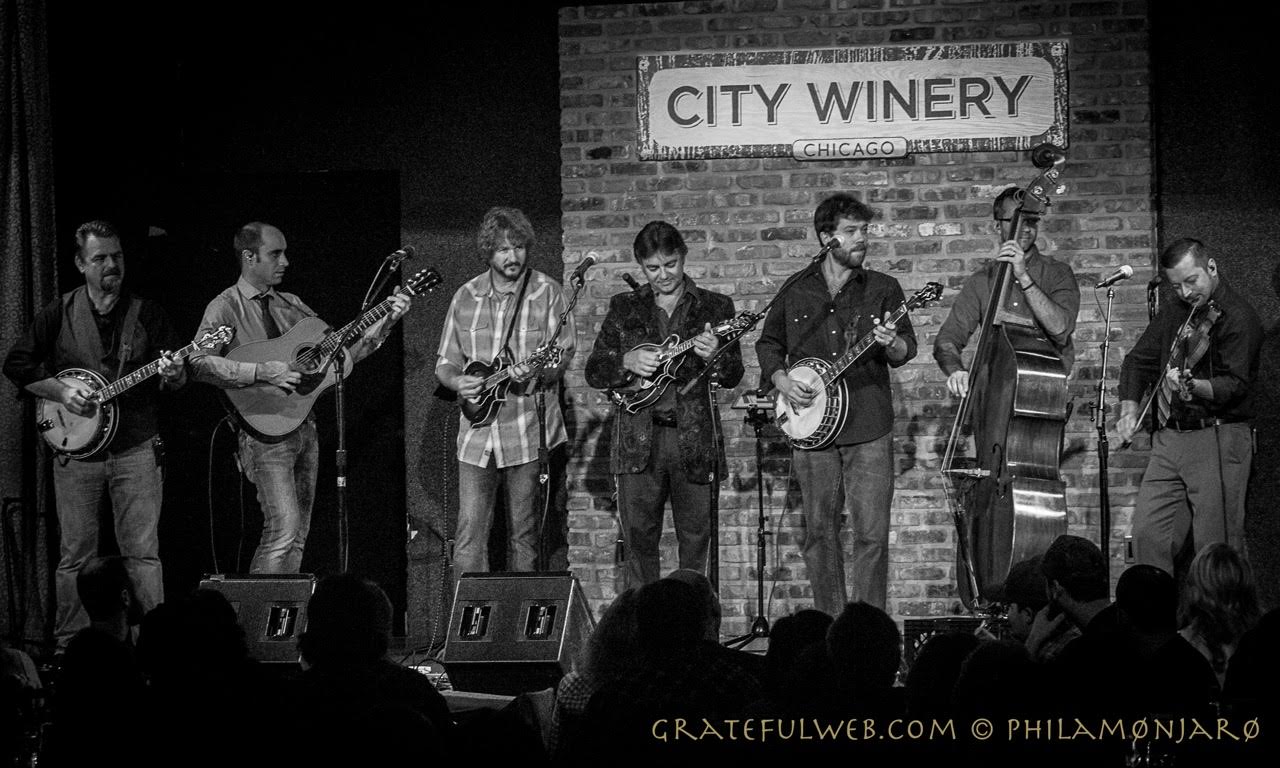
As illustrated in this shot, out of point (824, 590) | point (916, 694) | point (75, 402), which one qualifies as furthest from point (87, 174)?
point (916, 694)

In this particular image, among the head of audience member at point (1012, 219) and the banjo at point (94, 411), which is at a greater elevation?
the head of audience member at point (1012, 219)

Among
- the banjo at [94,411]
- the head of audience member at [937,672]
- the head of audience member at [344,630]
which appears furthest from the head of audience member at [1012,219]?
the head of audience member at [344,630]

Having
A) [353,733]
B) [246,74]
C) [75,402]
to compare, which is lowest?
[353,733]

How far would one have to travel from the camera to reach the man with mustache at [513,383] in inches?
275

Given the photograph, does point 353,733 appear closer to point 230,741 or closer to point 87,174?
point 230,741

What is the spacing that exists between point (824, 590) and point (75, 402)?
3865 millimetres

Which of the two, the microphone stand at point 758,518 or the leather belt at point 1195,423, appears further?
the microphone stand at point 758,518

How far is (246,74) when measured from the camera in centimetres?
836

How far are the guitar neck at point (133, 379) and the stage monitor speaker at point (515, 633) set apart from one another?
230cm

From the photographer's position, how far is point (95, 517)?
7.27 metres

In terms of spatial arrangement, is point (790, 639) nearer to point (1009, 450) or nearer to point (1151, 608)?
point (1151, 608)

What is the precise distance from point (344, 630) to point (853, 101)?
515 centimetres

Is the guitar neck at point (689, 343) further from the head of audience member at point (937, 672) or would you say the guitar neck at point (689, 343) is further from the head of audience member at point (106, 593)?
the head of audience member at point (937, 672)

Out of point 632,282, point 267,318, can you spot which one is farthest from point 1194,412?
point 267,318
